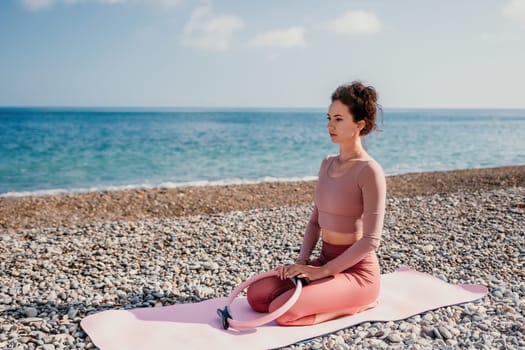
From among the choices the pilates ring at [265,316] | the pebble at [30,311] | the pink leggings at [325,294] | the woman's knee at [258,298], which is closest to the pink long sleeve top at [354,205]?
the pink leggings at [325,294]

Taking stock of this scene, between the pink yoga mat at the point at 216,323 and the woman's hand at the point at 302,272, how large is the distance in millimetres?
416

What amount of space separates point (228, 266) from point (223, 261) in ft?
0.68

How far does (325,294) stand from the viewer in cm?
403

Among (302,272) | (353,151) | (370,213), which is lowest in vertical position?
(302,272)

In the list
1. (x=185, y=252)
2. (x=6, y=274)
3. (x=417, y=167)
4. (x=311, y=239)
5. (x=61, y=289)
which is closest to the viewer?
(x=311, y=239)

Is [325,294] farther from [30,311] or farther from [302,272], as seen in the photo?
[30,311]

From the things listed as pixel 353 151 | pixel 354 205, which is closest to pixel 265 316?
pixel 354 205

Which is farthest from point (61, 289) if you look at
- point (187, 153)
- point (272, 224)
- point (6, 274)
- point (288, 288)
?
point (187, 153)

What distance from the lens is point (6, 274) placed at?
5.60 metres

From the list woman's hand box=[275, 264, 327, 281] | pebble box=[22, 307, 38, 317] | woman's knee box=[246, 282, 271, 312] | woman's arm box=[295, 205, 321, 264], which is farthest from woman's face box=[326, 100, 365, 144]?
pebble box=[22, 307, 38, 317]

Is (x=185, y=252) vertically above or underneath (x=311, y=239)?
underneath

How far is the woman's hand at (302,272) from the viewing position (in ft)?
13.0

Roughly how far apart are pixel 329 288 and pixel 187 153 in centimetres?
2379

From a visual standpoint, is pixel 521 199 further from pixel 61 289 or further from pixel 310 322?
pixel 61 289
